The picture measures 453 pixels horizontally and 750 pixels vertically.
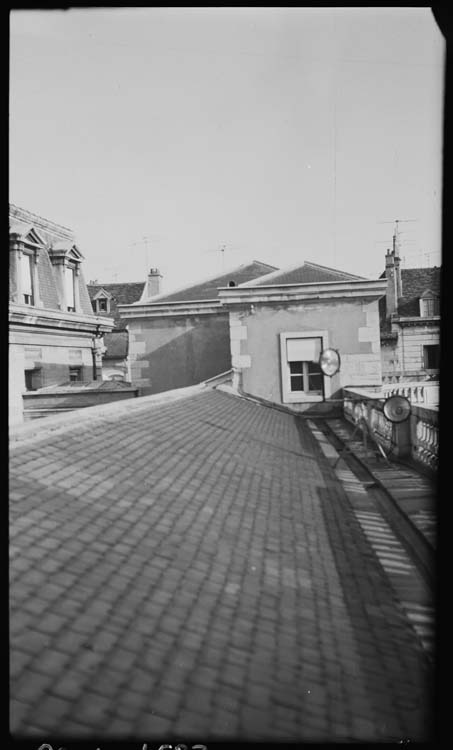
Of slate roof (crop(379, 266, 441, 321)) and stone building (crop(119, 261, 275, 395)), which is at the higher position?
slate roof (crop(379, 266, 441, 321))

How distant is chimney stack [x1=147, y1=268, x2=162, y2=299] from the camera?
40.5m

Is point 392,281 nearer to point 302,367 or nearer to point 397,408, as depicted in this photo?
point 302,367

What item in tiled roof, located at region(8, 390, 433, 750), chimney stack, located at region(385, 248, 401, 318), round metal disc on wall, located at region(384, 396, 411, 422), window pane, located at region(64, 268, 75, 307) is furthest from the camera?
chimney stack, located at region(385, 248, 401, 318)

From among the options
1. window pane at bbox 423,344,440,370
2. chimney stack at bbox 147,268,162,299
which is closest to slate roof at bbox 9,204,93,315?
chimney stack at bbox 147,268,162,299

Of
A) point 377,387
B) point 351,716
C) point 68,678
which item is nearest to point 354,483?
point 351,716

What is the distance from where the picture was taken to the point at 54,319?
2175 centimetres

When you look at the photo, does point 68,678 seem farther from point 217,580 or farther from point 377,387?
point 377,387

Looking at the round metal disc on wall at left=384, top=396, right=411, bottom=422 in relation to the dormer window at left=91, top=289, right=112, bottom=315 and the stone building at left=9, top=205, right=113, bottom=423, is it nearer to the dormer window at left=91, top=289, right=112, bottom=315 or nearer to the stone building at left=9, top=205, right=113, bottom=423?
the stone building at left=9, top=205, right=113, bottom=423

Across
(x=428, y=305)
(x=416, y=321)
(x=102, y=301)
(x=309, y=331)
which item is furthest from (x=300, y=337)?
(x=102, y=301)

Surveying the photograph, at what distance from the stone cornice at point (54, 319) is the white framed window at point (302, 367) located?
9223 millimetres

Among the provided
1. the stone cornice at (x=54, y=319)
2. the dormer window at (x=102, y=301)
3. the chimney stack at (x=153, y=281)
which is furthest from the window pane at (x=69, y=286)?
the dormer window at (x=102, y=301)

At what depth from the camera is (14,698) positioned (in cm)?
234

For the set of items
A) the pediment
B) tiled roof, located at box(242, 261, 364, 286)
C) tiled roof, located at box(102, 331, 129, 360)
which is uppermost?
the pediment

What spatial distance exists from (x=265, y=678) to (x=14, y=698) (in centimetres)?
129
